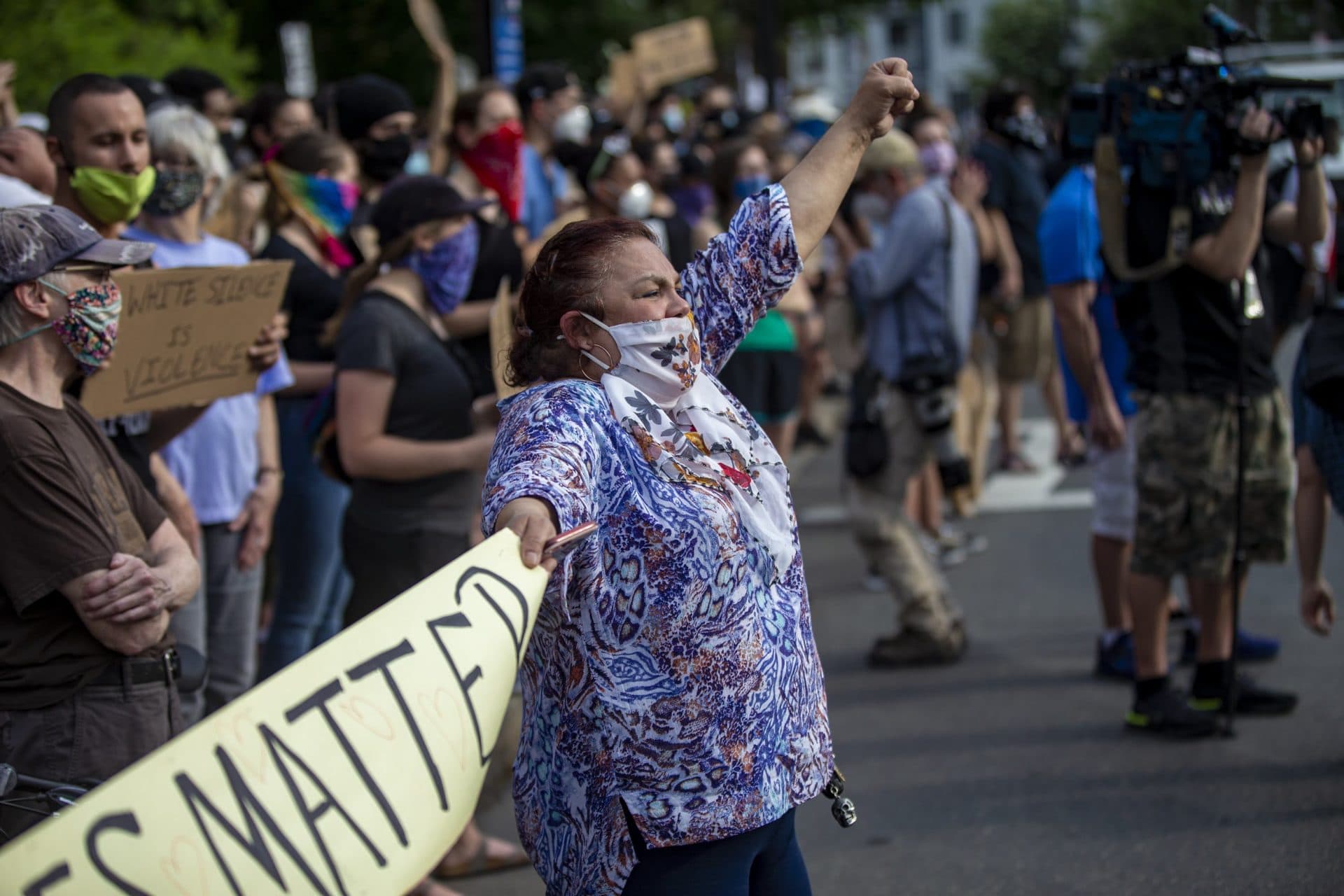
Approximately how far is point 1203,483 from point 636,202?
8.35 ft

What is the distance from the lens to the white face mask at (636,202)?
20.5ft

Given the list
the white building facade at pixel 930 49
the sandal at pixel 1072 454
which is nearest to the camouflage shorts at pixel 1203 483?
the sandal at pixel 1072 454

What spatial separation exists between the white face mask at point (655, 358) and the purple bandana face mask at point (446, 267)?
1.84 m

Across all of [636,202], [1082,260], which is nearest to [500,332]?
[636,202]

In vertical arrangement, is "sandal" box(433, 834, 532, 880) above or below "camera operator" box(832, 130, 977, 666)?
below

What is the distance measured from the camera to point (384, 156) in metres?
6.29

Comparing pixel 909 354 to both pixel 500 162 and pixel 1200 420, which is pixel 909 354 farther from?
pixel 500 162

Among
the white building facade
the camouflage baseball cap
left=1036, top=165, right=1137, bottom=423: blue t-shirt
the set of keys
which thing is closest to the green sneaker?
left=1036, top=165, right=1137, bottom=423: blue t-shirt

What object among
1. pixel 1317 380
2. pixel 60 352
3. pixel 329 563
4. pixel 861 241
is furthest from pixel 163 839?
pixel 861 241

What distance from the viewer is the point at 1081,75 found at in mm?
47719

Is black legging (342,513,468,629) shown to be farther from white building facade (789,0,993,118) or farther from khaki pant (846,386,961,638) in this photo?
white building facade (789,0,993,118)

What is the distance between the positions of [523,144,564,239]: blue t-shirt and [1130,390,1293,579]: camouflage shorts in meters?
3.47

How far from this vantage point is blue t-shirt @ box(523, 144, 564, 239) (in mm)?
7586

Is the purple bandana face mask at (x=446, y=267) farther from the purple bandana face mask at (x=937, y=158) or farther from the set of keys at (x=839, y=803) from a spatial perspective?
the purple bandana face mask at (x=937, y=158)
